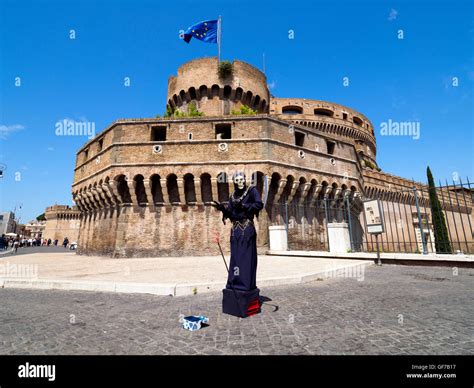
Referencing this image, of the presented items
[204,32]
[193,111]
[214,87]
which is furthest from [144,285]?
[204,32]

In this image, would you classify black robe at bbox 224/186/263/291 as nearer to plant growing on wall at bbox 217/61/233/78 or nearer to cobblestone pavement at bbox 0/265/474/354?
cobblestone pavement at bbox 0/265/474/354

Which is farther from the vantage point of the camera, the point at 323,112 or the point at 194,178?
the point at 323,112

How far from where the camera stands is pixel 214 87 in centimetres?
2144

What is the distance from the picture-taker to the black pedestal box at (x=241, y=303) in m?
3.89

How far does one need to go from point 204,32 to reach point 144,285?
20.6 metres

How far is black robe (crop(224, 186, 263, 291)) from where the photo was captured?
4.14 m

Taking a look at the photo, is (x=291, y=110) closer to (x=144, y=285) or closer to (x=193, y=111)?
(x=193, y=111)

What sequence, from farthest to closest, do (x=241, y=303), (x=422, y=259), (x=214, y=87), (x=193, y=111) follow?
(x=214, y=87) → (x=193, y=111) → (x=422, y=259) → (x=241, y=303)

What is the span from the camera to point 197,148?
636 inches

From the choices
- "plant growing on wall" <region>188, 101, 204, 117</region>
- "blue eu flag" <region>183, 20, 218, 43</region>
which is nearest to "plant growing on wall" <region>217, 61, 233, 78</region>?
"blue eu flag" <region>183, 20, 218, 43</region>

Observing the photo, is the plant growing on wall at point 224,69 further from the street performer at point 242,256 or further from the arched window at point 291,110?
the street performer at point 242,256

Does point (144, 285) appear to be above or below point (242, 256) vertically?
below

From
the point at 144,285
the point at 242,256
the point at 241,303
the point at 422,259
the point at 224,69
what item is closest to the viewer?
the point at 241,303
